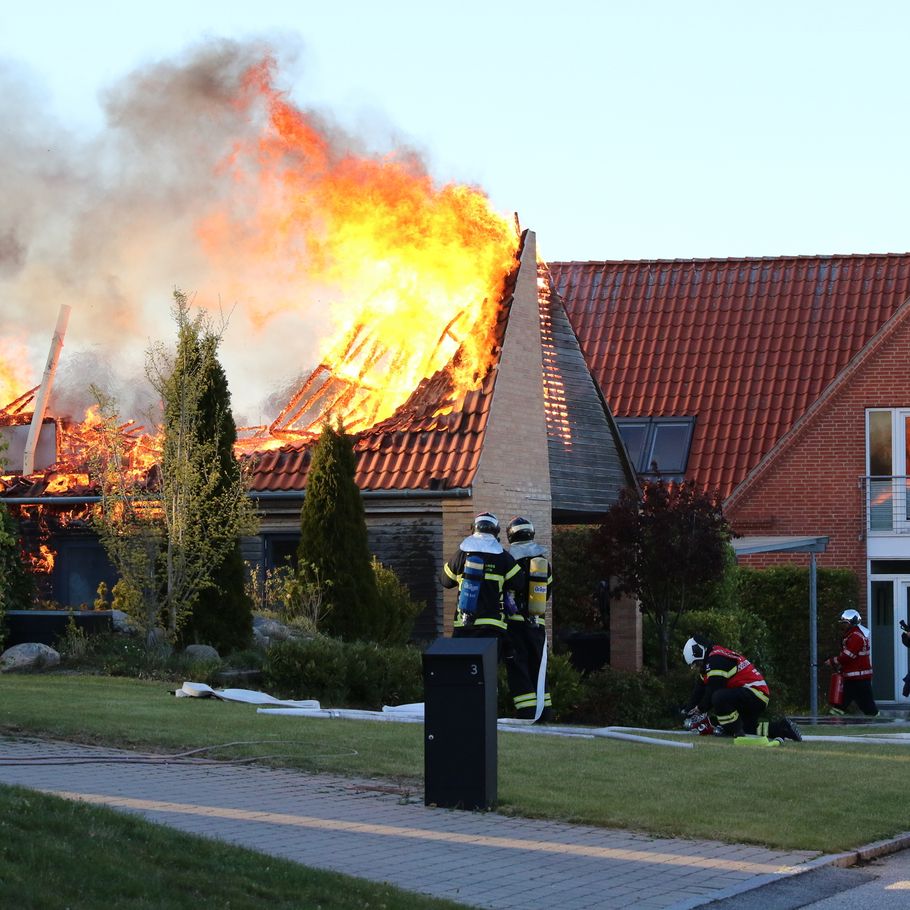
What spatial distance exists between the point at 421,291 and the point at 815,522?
12.9 meters

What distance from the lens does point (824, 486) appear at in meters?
32.8

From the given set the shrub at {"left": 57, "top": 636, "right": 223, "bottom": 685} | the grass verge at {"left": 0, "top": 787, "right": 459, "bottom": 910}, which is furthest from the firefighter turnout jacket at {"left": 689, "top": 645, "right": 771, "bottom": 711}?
the grass verge at {"left": 0, "top": 787, "right": 459, "bottom": 910}

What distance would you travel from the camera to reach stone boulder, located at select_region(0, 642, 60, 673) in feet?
59.2

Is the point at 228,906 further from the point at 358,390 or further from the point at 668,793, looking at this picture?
the point at 358,390

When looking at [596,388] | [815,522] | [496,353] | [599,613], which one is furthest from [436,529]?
[815,522]

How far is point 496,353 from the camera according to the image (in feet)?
74.0

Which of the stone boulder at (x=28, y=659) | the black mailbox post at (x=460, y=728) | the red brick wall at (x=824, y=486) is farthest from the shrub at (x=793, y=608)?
the black mailbox post at (x=460, y=728)

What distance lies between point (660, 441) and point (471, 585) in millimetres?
19445

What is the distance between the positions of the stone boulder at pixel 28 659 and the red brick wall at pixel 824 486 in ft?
56.6

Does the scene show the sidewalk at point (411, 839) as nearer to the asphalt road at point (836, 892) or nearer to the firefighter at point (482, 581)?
the asphalt road at point (836, 892)

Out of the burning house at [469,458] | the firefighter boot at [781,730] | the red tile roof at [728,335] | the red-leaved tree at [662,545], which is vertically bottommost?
the firefighter boot at [781,730]

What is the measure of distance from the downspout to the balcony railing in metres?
16.1

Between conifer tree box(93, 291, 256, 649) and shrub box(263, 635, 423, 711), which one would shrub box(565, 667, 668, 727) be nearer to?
shrub box(263, 635, 423, 711)

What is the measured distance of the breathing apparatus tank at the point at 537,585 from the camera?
52.9ft
